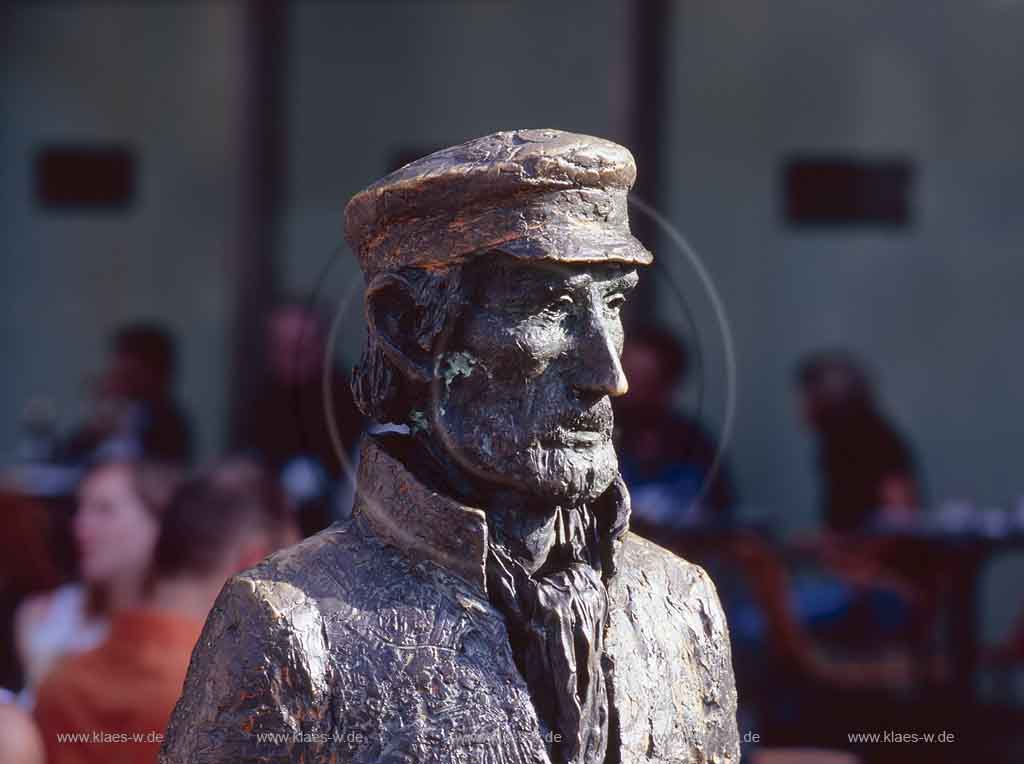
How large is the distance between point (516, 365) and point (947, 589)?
486 centimetres

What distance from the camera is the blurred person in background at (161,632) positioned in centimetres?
327

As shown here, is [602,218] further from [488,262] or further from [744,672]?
[744,672]

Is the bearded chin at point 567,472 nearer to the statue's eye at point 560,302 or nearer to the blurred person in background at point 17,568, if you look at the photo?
the statue's eye at point 560,302

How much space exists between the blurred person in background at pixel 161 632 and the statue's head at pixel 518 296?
1044 millimetres

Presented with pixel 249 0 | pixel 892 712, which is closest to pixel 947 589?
pixel 892 712

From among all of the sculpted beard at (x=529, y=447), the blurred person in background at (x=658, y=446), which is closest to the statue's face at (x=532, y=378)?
the sculpted beard at (x=529, y=447)

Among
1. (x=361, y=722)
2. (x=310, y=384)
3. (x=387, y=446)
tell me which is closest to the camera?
(x=361, y=722)

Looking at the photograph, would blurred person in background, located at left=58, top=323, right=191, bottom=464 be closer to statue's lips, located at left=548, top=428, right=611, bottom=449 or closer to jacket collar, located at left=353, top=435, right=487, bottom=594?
jacket collar, located at left=353, top=435, right=487, bottom=594

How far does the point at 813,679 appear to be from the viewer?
644 cm

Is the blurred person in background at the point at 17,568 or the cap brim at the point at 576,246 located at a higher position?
the cap brim at the point at 576,246

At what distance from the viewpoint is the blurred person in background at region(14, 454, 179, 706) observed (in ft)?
13.2

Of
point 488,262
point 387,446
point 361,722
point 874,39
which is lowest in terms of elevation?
point 361,722

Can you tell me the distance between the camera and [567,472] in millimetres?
2402

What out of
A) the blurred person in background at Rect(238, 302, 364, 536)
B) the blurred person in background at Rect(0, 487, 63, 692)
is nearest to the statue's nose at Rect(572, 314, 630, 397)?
the blurred person in background at Rect(238, 302, 364, 536)
